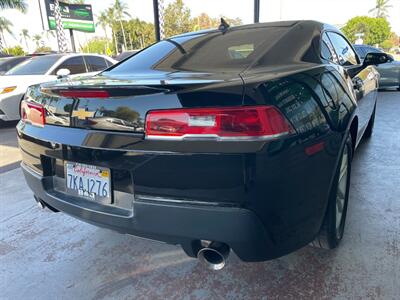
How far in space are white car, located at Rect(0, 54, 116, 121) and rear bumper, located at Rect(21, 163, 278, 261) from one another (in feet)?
15.1

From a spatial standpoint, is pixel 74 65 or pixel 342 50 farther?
pixel 74 65

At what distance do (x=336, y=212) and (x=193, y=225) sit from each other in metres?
1.02

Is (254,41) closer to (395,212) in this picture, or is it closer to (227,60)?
(227,60)

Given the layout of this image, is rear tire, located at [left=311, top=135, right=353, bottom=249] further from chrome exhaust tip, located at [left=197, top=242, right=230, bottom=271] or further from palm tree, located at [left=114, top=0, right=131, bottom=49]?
palm tree, located at [left=114, top=0, right=131, bottom=49]

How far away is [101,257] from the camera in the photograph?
2377mm

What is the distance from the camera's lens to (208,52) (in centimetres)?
241

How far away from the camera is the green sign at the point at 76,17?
31547 mm

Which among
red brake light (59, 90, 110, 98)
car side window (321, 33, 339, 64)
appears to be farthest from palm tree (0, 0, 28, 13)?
red brake light (59, 90, 110, 98)

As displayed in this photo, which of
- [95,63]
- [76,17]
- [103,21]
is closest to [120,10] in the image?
[103,21]

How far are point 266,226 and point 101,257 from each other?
1.35 m

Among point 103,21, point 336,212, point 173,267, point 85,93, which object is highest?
point 103,21

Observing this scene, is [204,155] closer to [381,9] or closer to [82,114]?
[82,114]

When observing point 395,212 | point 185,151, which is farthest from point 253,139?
point 395,212

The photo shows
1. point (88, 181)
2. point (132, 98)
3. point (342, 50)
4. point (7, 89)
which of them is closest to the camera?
point (132, 98)
